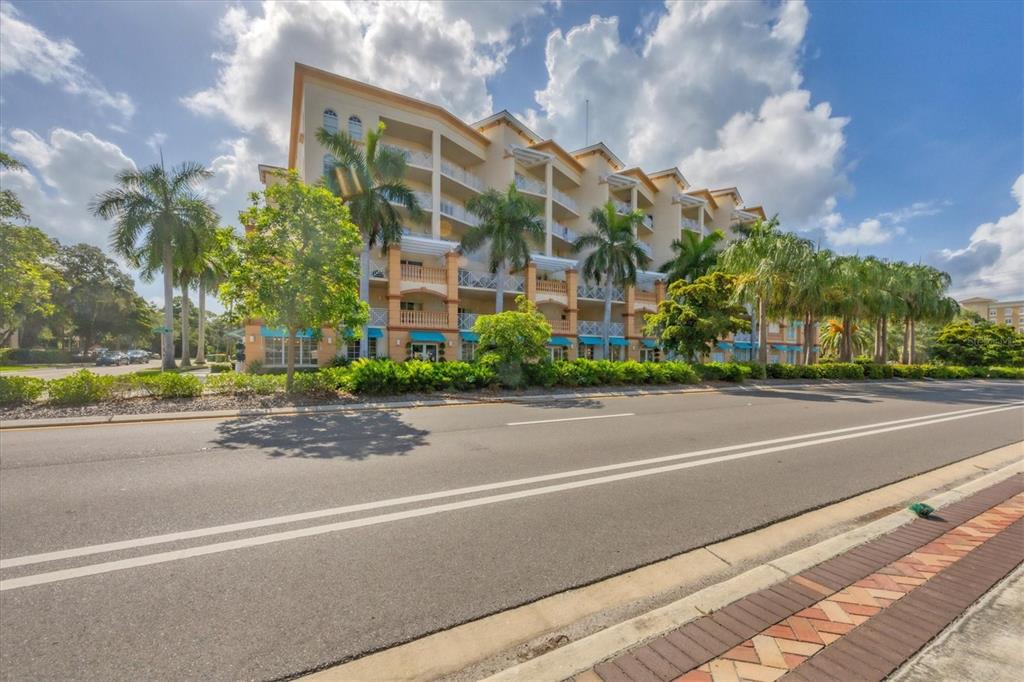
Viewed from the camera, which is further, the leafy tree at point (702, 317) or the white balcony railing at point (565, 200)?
the white balcony railing at point (565, 200)

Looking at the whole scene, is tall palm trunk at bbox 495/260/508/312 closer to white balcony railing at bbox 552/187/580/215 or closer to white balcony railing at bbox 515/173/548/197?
white balcony railing at bbox 515/173/548/197

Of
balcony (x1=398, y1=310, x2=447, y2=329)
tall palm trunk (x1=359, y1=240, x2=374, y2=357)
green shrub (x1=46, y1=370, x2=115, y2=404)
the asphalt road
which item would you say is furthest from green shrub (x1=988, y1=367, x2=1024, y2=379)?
green shrub (x1=46, y1=370, x2=115, y2=404)

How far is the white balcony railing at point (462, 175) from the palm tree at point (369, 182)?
9.07 m

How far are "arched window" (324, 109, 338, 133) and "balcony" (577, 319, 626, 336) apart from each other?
2113 cm

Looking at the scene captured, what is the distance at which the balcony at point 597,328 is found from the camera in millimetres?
30505

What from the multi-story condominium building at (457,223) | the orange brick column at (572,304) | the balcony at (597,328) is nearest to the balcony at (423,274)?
the multi-story condominium building at (457,223)

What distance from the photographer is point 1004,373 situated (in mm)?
35844

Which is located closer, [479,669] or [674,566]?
[479,669]

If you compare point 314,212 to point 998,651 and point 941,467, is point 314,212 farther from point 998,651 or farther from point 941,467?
point 941,467

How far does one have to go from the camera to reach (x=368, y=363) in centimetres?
1359

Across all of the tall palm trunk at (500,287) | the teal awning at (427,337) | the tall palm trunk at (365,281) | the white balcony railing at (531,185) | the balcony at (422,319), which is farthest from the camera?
the white balcony railing at (531,185)

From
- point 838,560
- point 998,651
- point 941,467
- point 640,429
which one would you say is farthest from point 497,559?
point 941,467

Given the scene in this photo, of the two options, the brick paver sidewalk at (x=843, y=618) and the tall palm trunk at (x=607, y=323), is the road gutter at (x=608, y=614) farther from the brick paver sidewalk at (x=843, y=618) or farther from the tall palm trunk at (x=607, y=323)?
the tall palm trunk at (x=607, y=323)

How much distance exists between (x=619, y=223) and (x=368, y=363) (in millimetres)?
20606
